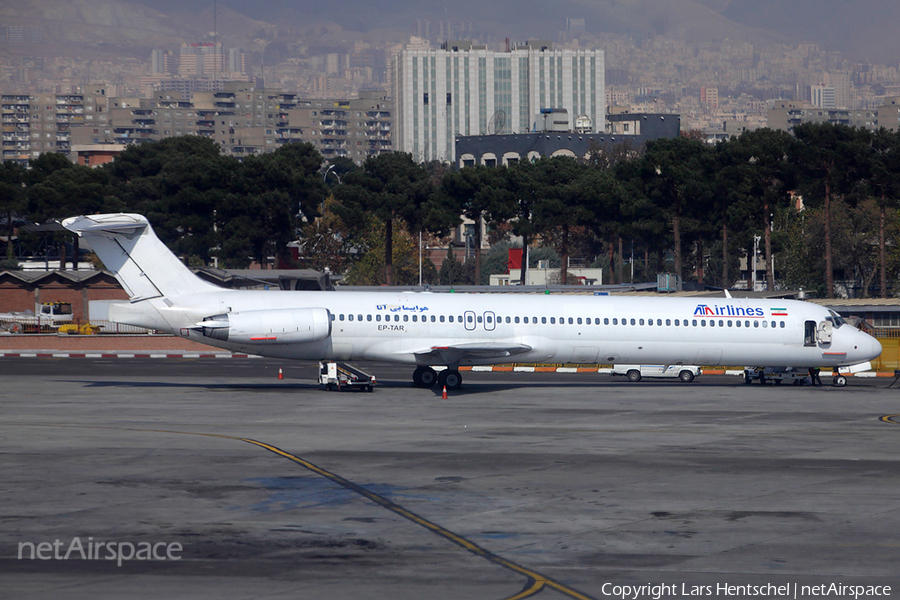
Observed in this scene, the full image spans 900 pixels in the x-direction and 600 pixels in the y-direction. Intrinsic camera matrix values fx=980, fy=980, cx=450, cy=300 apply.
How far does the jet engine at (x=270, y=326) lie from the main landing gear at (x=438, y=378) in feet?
13.8

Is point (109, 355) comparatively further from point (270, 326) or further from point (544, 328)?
point (544, 328)

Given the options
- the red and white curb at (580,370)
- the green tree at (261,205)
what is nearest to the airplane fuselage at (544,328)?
the red and white curb at (580,370)

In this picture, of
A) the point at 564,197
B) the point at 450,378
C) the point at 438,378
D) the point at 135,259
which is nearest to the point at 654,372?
the point at 450,378

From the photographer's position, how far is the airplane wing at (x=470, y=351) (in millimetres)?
33844

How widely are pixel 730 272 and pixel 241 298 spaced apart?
279ft

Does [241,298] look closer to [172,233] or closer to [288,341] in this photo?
[288,341]

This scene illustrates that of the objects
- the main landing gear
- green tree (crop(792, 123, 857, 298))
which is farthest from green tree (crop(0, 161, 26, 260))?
green tree (crop(792, 123, 857, 298))

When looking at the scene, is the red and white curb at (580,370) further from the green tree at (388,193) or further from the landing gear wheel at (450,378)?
the green tree at (388,193)

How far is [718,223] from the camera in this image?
242 feet

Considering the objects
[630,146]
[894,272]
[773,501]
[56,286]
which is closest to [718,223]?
[894,272]

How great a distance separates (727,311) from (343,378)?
14.4 meters

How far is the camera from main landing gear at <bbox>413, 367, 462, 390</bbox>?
34969mm

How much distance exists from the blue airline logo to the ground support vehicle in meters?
12.3

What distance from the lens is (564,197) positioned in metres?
78.4
